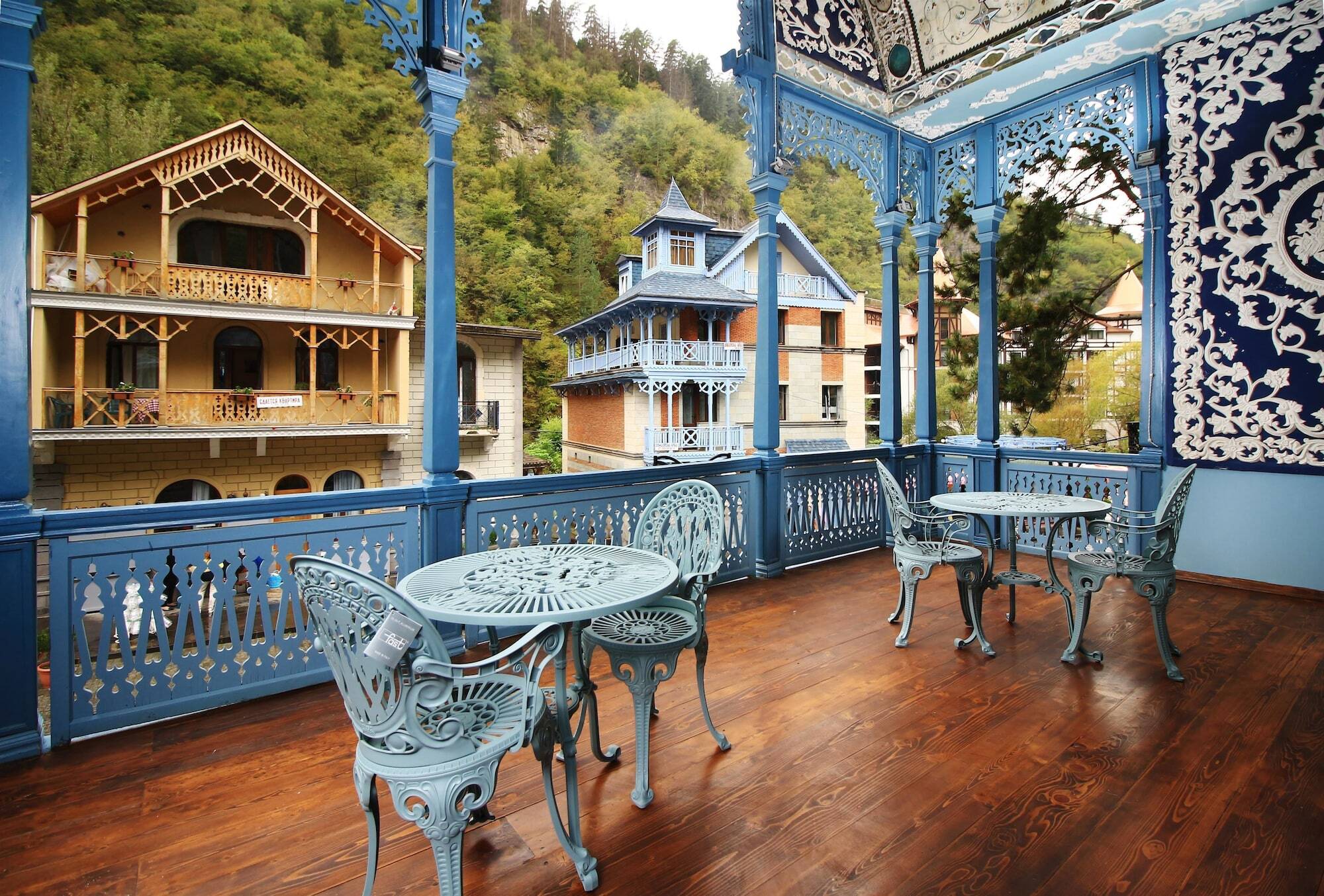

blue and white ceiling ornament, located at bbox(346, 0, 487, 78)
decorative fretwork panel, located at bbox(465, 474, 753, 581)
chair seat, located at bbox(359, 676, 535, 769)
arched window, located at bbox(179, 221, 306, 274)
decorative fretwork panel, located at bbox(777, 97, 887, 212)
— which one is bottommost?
chair seat, located at bbox(359, 676, 535, 769)

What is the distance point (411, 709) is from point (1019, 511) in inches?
115

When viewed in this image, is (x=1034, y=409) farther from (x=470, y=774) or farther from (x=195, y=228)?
(x=195, y=228)

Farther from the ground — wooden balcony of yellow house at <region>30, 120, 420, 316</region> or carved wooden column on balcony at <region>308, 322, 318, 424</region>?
wooden balcony of yellow house at <region>30, 120, 420, 316</region>

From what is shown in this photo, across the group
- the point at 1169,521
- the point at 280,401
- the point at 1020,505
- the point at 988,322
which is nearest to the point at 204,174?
the point at 280,401

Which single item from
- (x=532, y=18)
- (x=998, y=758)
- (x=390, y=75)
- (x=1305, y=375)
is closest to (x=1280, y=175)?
(x=1305, y=375)

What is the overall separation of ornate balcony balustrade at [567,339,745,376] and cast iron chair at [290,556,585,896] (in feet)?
42.9

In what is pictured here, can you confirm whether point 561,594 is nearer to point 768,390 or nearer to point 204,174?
point 768,390

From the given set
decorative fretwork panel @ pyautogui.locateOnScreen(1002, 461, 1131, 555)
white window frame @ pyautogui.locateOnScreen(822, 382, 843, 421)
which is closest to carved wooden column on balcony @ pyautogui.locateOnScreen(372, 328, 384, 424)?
decorative fretwork panel @ pyautogui.locateOnScreen(1002, 461, 1131, 555)

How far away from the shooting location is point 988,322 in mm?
5133

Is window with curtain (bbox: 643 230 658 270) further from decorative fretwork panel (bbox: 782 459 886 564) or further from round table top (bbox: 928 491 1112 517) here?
round table top (bbox: 928 491 1112 517)

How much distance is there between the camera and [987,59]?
14.2 feet

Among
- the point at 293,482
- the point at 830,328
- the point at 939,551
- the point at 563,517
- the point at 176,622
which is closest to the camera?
the point at 176,622

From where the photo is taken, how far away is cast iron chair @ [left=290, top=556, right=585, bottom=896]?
1.16m

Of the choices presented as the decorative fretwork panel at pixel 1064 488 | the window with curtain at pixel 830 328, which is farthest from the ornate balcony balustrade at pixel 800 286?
the decorative fretwork panel at pixel 1064 488
